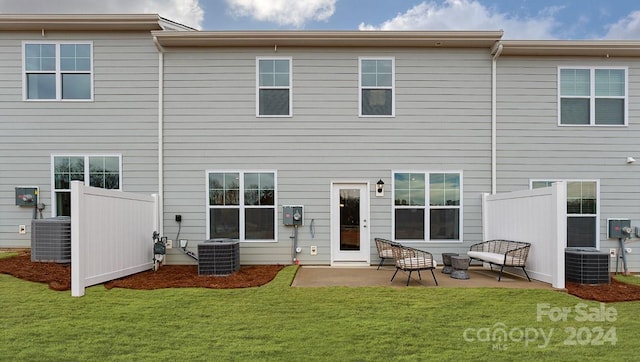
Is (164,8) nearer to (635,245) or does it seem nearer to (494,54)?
(494,54)

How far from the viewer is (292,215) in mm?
7992

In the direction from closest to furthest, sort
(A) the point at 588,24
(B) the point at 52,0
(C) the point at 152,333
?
(C) the point at 152,333 → (B) the point at 52,0 → (A) the point at 588,24

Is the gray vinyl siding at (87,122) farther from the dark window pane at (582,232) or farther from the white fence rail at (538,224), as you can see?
the dark window pane at (582,232)

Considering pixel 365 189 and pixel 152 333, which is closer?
pixel 152 333

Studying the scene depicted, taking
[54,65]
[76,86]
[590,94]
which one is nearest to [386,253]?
[590,94]

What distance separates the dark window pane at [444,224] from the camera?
819 cm

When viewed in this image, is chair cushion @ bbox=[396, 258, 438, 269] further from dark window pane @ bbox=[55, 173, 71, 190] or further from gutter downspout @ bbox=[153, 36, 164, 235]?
dark window pane @ bbox=[55, 173, 71, 190]

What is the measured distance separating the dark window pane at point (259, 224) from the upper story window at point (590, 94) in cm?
705

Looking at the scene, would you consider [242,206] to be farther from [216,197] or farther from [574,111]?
[574,111]

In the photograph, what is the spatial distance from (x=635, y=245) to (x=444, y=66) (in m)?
5.92

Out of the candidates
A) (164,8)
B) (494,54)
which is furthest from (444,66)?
(164,8)

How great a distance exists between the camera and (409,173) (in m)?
8.19

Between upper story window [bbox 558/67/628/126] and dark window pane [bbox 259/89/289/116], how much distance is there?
6.30 meters

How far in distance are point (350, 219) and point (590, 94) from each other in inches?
245
